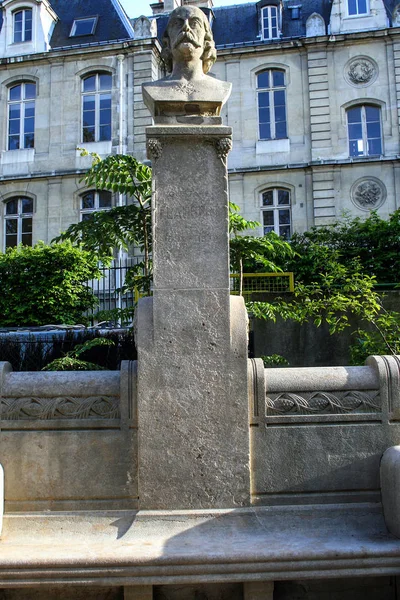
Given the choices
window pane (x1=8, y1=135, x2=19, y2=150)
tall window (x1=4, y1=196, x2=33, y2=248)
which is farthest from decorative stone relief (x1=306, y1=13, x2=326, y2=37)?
tall window (x1=4, y1=196, x2=33, y2=248)

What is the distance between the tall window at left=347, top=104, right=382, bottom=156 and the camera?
84.5 ft

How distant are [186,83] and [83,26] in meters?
26.4

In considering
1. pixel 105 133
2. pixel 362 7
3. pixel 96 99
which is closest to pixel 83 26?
pixel 96 99

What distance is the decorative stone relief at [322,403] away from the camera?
4289 millimetres

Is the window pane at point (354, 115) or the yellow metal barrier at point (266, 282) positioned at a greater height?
→ the window pane at point (354, 115)

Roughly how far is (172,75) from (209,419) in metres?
2.68

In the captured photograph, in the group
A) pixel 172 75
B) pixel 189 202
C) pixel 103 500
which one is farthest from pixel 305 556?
pixel 172 75

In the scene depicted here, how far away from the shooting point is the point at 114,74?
26641mm

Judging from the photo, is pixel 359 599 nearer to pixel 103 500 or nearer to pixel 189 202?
pixel 103 500

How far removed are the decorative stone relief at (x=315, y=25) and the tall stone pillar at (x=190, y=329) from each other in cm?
2416

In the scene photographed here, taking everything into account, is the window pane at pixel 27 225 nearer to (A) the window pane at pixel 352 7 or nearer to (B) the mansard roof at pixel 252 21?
(B) the mansard roof at pixel 252 21

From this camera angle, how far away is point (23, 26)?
27.7 meters

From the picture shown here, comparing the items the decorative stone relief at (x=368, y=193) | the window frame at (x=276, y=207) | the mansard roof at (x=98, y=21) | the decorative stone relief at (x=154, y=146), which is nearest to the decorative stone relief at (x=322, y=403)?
the decorative stone relief at (x=154, y=146)

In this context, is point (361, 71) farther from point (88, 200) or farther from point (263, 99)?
point (88, 200)
